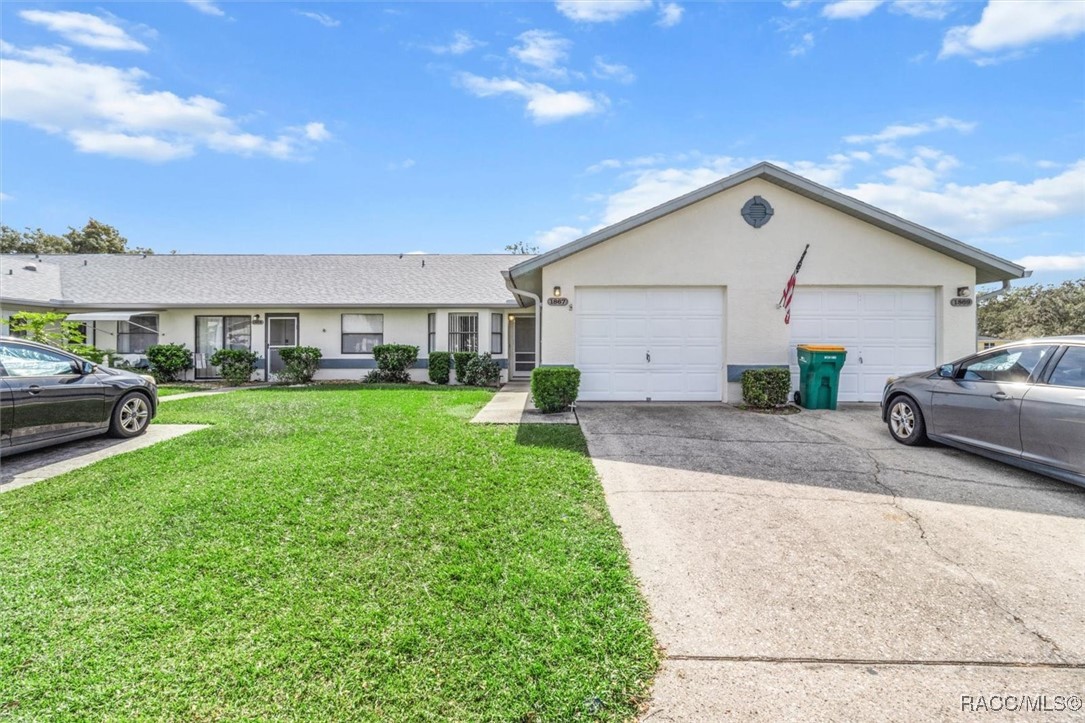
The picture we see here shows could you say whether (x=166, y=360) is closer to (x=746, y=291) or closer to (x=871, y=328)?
(x=746, y=291)

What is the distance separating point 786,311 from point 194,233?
28.7m

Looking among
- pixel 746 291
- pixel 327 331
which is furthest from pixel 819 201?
pixel 327 331

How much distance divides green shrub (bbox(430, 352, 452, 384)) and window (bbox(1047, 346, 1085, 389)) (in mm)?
12794

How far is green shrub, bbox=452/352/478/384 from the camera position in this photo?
14.3 metres

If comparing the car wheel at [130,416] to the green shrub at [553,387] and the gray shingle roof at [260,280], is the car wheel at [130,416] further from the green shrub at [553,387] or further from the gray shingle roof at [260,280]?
the gray shingle roof at [260,280]

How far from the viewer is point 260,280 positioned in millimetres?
16578

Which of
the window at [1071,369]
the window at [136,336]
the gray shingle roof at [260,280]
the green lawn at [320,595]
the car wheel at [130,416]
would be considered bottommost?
the green lawn at [320,595]

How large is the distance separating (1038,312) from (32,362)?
4391 centimetres

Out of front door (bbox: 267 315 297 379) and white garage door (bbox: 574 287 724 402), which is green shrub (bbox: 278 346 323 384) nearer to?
front door (bbox: 267 315 297 379)

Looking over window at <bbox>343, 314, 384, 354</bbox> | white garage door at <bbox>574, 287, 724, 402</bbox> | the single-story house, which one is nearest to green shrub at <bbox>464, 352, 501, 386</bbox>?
window at <bbox>343, 314, 384, 354</bbox>

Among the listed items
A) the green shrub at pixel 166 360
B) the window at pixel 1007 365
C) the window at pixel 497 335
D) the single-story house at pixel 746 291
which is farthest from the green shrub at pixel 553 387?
the green shrub at pixel 166 360

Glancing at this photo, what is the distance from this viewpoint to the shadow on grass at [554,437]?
616 centimetres

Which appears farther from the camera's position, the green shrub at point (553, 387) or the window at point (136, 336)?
the window at point (136, 336)

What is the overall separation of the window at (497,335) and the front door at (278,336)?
667 centimetres
